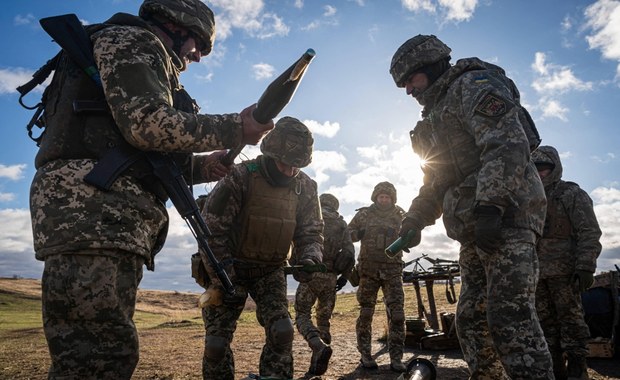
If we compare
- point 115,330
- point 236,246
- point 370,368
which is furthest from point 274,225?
point 370,368

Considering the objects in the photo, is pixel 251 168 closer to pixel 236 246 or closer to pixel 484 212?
pixel 236 246

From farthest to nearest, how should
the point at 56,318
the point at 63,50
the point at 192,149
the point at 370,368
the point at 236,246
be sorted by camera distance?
the point at 370,368
the point at 236,246
the point at 63,50
the point at 192,149
the point at 56,318

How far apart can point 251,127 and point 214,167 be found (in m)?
0.90

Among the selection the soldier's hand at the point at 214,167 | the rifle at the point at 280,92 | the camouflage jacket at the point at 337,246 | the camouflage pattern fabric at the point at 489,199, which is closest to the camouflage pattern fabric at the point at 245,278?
the soldier's hand at the point at 214,167

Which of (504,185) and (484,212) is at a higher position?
(504,185)

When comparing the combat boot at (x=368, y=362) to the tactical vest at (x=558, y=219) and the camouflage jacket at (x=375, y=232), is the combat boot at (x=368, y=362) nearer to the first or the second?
the camouflage jacket at (x=375, y=232)

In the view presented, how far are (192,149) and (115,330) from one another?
0.95 m

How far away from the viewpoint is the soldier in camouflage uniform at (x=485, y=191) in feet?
8.67

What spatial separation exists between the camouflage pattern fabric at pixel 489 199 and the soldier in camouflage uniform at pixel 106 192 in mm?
1668

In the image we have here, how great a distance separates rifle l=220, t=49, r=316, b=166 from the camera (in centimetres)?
209

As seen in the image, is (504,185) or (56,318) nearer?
(56,318)

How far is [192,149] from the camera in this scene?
2088mm

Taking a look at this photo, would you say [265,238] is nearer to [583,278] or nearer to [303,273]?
[303,273]

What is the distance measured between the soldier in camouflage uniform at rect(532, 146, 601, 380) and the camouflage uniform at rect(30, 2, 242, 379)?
546 cm
